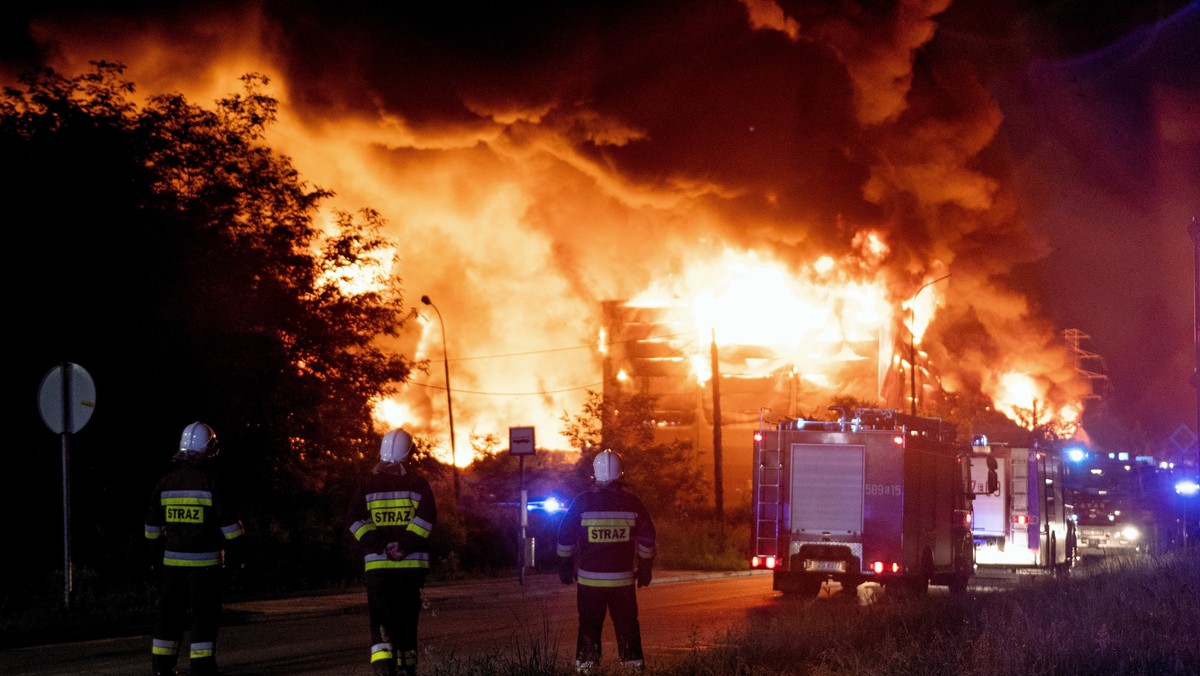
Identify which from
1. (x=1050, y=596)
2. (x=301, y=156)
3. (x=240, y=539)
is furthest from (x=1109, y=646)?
(x=301, y=156)

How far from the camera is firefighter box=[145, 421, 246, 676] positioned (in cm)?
902

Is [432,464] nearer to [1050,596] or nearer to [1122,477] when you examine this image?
[1050,596]

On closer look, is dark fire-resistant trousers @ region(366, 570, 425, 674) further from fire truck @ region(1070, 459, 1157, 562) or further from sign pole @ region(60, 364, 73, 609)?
fire truck @ region(1070, 459, 1157, 562)

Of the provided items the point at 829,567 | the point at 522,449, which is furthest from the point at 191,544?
the point at 522,449

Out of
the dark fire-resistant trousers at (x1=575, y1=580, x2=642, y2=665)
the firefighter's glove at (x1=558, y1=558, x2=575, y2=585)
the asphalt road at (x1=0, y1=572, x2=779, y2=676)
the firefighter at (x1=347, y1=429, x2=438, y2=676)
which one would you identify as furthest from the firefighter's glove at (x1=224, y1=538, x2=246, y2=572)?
the dark fire-resistant trousers at (x1=575, y1=580, x2=642, y2=665)

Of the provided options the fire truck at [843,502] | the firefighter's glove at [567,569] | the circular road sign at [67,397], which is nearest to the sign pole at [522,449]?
the fire truck at [843,502]

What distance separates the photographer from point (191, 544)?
9133 millimetres

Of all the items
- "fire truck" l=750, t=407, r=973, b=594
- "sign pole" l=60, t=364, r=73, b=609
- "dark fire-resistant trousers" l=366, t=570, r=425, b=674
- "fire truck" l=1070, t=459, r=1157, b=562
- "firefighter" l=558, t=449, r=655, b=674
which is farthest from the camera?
"fire truck" l=1070, t=459, r=1157, b=562

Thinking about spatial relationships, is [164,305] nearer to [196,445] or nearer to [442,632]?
[442,632]

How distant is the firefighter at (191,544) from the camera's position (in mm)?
9023

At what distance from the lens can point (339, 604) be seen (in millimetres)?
17578

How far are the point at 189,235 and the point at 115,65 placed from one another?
245cm

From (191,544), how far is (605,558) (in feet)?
9.35

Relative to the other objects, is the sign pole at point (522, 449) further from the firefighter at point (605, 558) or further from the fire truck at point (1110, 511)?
the fire truck at point (1110, 511)
